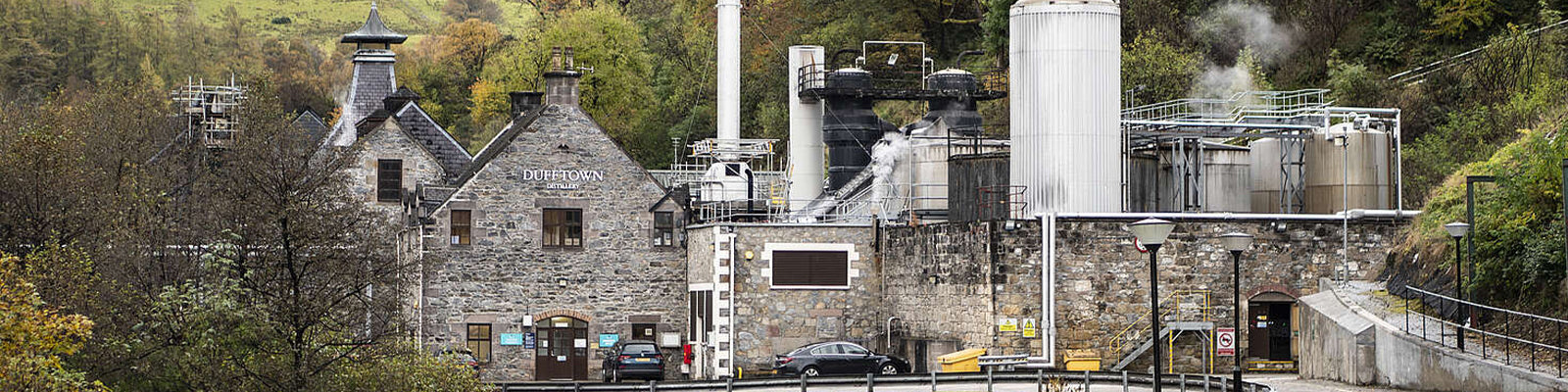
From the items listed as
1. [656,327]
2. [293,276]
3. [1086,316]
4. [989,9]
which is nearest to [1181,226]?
[1086,316]

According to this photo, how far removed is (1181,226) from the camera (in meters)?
39.7

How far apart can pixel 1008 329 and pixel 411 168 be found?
2064 cm

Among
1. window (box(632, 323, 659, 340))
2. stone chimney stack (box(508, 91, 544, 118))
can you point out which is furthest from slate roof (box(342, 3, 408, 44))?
window (box(632, 323, 659, 340))

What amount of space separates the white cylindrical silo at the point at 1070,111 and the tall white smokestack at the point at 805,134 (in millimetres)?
15578

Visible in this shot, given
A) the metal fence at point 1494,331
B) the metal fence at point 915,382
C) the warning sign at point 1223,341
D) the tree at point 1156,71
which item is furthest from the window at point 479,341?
the metal fence at point 1494,331

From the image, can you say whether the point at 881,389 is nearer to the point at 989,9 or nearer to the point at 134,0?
the point at 989,9

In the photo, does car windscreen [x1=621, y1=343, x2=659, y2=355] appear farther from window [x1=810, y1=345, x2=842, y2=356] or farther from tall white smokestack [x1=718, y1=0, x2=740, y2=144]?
tall white smokestack [x1=718, y1=0, x2=740, y2=144]

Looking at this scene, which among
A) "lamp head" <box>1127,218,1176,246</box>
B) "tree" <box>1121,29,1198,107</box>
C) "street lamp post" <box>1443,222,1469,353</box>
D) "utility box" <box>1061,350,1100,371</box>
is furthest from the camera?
"tree" <box>1121,29,1198,107</box>

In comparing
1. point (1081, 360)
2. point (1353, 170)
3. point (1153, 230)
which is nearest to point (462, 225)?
point (1081, 360)

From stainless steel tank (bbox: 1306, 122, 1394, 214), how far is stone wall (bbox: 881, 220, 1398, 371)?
1557 mm

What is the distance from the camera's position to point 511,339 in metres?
48.1

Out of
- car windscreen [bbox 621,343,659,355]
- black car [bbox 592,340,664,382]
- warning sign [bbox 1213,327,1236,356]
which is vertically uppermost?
warning sign [bbox 1213,327,1236,356]

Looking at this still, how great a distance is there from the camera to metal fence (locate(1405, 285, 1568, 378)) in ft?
91.5

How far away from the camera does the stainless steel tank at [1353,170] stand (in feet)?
137
